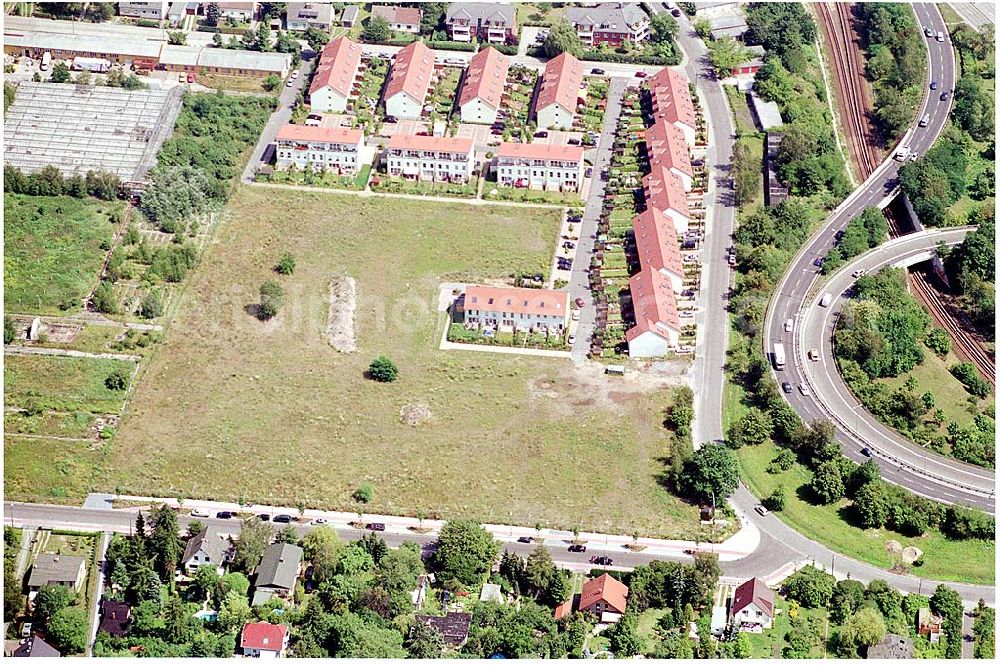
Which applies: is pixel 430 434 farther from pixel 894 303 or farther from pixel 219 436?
pixel 894 303

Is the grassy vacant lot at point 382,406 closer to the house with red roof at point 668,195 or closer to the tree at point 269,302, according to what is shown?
the tree at point 269,302

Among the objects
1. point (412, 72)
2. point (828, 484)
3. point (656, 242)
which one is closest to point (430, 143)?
point (412, 72)

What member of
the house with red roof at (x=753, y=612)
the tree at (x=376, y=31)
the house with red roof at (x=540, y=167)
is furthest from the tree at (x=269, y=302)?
the house with red roof at (x=753, y=612)

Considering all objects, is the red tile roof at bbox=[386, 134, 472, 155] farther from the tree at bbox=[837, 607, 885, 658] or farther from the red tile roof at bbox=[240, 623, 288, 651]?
the tree at bbox=[837, 607, 885, 658]

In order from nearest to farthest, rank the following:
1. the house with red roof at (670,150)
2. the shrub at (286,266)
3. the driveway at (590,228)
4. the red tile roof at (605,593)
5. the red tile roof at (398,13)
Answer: the red tile roof at (605,593)
the driveway at (590,228)
the shrub at (286,266)
the house with red roof at (670,150)
the red tile roof at (398,13)

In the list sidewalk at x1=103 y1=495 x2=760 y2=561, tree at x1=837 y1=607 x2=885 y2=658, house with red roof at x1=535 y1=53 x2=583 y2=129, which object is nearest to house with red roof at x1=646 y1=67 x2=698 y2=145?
house with red roof at x1=535 y1=53 x2=583 y2=129
